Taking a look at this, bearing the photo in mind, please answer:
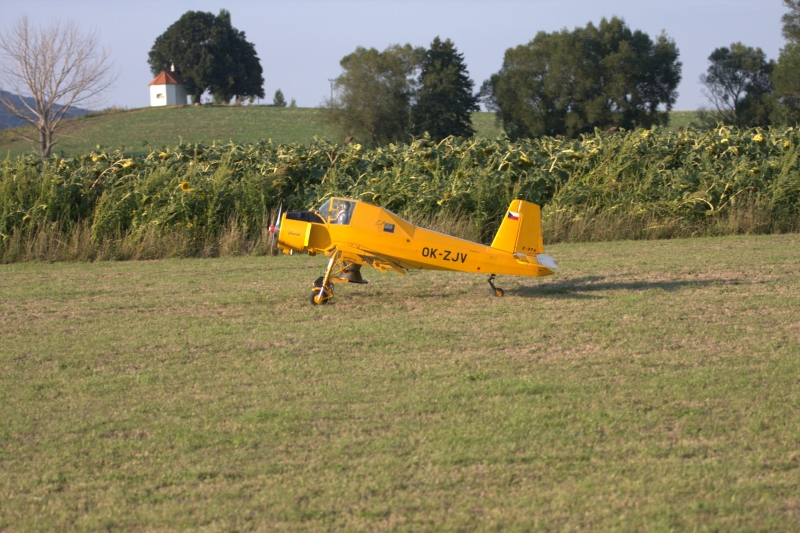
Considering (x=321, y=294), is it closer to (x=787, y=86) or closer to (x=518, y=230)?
(x=518, y=230)

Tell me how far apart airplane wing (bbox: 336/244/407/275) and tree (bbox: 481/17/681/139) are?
43.4 m

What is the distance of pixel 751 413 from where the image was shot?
504 centimetres

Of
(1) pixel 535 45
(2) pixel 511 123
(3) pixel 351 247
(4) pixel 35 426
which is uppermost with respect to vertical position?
(1) pixel 535 45

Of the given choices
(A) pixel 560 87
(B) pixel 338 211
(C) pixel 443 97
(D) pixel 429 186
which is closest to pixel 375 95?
(C) pixel 443 97

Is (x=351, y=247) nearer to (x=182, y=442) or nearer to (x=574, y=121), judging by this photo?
(x=182, y=442)

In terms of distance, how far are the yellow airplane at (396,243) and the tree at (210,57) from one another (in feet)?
272

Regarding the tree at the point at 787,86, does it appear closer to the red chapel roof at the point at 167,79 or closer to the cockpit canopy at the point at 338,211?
the cockpit canopy at the point at 338,211

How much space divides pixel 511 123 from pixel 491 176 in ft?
130

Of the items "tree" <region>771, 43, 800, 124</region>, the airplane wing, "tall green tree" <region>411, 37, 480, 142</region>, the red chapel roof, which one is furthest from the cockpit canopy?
the red chapel roof

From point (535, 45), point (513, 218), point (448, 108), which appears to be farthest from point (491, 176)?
point (535, 45)

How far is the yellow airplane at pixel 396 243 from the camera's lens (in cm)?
892

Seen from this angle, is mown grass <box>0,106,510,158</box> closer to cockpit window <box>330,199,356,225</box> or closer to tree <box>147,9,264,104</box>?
tree <box>147,9,264,104</box>

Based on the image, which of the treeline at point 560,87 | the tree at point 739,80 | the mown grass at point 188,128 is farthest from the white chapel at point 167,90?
the tree at point 739,80

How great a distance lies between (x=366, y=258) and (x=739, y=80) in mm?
55623
